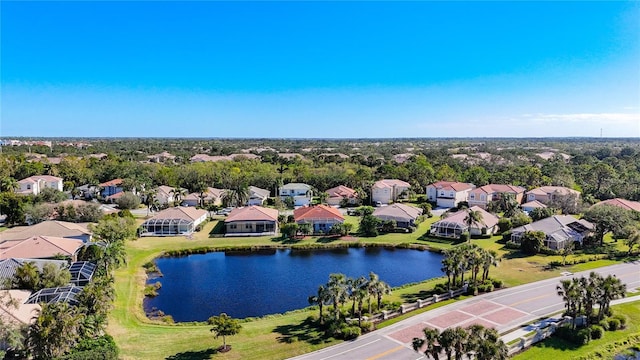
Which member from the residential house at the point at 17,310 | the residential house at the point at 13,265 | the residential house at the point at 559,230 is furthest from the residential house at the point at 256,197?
the residential house at the point at 17,310

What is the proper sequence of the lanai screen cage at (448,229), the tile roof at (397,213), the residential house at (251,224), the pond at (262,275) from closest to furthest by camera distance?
Result: the pond at (262,275)
the lanai screen cage at (448,229)
the residential house at (251,224)
the tile roof at (397,213)

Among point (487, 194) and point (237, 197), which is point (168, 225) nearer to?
point (237, 197)

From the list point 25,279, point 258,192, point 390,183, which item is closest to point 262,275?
point 25,279

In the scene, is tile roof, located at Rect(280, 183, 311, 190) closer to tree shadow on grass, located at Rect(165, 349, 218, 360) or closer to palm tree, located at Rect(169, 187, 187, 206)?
palm tree, located at Rect(169, 187, 187, 206)

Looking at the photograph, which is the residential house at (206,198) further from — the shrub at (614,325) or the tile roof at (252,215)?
the shrub at (614,325)

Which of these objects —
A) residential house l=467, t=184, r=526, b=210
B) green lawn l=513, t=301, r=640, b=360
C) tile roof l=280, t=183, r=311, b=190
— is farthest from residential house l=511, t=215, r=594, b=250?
tile roof l=280, t=183, r=311, b=190

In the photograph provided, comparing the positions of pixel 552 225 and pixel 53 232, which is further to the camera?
pixel 552 225

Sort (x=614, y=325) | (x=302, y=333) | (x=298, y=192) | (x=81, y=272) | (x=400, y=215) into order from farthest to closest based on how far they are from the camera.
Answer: (x=298, y=192), (x=400, y=215), (x=81, y=272), (x=614, y=325), (x=302, y=333)
